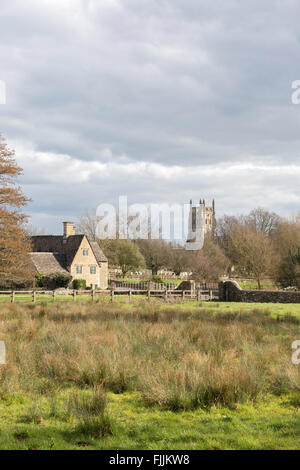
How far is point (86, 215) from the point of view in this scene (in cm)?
7294

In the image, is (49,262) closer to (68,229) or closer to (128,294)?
(68,229)

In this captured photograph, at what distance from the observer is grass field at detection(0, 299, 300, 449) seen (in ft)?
21.0

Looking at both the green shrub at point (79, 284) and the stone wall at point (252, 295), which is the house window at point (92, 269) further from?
the stone wall at point (252, 295)

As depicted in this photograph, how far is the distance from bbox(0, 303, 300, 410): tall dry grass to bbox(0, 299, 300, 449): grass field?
0.02 m

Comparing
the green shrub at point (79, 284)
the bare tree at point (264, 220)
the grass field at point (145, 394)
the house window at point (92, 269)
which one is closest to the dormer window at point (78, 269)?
the house window at point (92, 269)

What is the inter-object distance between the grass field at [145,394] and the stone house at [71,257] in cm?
3856

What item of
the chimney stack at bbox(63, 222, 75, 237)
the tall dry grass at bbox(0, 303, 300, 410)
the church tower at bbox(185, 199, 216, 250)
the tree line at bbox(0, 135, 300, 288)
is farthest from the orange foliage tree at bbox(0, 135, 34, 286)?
the church tower at bbox(185, 199, 216, 250)

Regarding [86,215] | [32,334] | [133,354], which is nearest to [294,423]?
[133,354]

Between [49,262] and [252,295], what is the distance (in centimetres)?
2359

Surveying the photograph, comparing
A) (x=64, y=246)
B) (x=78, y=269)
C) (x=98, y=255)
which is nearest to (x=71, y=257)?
(x=78, y=269)

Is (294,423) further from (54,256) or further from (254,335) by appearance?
(54,256)

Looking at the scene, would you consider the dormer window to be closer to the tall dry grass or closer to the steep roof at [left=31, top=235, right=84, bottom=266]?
the steep roof at [left=31, top=235, right=84, bottom=266]

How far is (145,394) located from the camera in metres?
8.13
